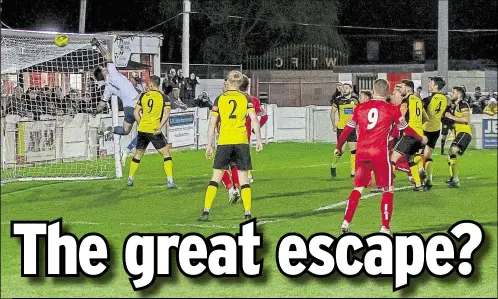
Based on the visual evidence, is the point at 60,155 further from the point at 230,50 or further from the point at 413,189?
the point at 230,50

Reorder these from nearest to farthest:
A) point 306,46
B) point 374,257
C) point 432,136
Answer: point 374,257
point 432,136
point 306,46

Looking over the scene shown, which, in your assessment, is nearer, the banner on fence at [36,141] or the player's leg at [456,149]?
the player's leg at [456,149]

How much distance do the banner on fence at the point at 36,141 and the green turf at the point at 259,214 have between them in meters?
2.13

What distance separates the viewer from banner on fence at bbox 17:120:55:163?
21.5 metres

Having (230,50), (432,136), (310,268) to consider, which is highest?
(230,50)

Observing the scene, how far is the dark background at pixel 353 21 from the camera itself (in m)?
47.2

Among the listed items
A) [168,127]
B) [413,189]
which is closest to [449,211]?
[413,189]

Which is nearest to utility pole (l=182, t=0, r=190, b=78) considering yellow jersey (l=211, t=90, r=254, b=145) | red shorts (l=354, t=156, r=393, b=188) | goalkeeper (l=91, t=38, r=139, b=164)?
goalkeeper (l=91, t=38, r=139, b=164)

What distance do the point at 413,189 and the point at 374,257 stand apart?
10.00 m

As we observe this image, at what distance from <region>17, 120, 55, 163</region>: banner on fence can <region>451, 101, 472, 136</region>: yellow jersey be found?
9242 mm

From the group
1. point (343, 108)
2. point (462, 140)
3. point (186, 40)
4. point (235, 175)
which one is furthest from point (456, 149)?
point (186, 40)

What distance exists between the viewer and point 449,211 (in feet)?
47.9

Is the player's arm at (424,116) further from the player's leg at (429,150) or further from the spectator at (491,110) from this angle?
the spectator at (491,110)

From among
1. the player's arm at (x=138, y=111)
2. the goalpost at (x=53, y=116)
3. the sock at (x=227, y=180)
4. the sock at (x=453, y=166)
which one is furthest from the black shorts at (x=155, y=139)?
the sock at (x=453, y=166)
